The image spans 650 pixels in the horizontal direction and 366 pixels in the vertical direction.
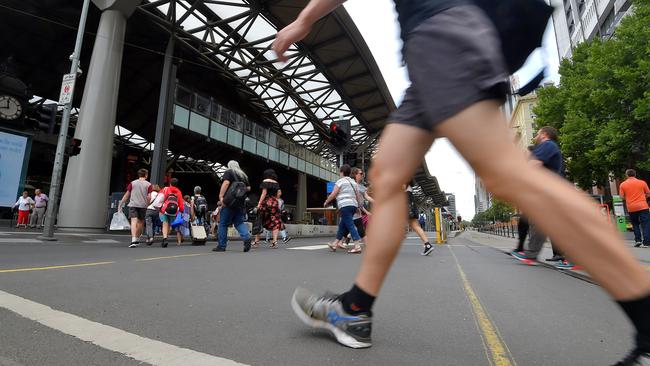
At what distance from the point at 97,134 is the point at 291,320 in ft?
43.4

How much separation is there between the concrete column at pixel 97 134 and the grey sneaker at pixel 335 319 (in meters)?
12.5

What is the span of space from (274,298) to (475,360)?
4.59ft

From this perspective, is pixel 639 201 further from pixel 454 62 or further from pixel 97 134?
pixel 97 134

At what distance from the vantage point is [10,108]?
46.4ft

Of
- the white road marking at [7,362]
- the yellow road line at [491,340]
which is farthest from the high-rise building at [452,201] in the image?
the white road marking at [7,362]

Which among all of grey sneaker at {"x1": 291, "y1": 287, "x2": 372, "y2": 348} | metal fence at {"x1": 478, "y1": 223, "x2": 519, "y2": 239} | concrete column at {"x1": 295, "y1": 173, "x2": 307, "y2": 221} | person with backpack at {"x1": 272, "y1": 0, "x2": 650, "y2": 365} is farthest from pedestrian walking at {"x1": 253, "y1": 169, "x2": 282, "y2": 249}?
concrete column at {"x1": 295, "y1": 173, "x2": 307, "y2": 221}

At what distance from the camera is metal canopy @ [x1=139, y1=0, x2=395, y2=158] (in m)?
16.7

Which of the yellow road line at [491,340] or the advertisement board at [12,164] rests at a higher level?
the advertisement board at [12,164]

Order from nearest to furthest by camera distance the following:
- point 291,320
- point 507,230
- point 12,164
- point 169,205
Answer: point 291,320 → point 169,205 → point 12,164 → point 507,230

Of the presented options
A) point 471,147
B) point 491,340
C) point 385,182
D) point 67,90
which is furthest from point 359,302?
point 67,90

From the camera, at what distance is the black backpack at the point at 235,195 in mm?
6790

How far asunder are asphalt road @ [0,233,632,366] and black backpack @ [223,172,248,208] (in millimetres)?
3425

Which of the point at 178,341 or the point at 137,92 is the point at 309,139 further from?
the point at 178,341

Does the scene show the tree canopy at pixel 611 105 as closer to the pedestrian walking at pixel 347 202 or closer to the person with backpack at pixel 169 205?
the pedestrian walking at pixel 347 202
